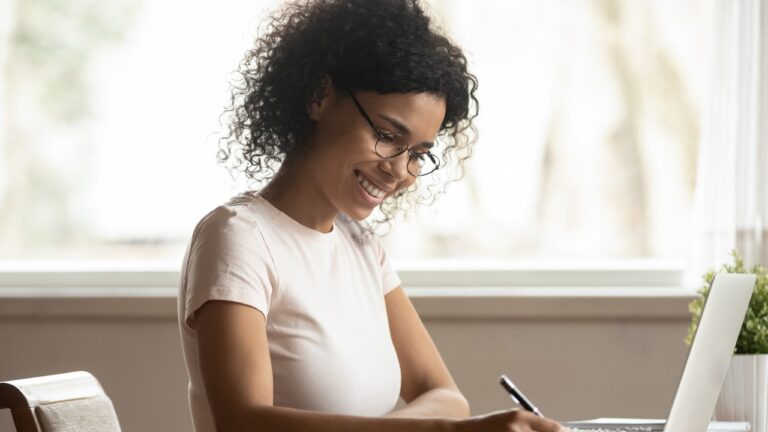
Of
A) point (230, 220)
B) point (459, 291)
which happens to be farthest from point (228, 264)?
point (459, 291)

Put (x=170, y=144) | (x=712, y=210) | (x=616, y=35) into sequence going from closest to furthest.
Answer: (x=712, y=210), (x=616, y=35), (x=170, y=144)

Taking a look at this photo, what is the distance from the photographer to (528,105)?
10.2 feet

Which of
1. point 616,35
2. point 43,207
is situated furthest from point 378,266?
point 43,207

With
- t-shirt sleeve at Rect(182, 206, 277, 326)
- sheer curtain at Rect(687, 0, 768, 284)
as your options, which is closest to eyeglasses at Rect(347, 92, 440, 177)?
t-shirt sleeve at Rect(182, 206, 277, 326)

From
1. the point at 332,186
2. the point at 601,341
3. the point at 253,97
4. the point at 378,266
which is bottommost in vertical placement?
the point at 601,341

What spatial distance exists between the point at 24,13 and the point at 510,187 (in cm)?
164

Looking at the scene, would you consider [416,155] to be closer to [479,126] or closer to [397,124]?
[397,124]

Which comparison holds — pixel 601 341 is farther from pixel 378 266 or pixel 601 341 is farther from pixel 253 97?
pixel 253 97

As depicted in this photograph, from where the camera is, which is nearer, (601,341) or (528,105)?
(601,341)

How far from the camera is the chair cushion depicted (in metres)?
1.11

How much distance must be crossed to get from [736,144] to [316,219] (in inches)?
63.0

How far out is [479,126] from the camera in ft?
10.2

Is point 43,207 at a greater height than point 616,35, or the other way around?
point 616,35

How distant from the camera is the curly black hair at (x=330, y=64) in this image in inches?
62.0
